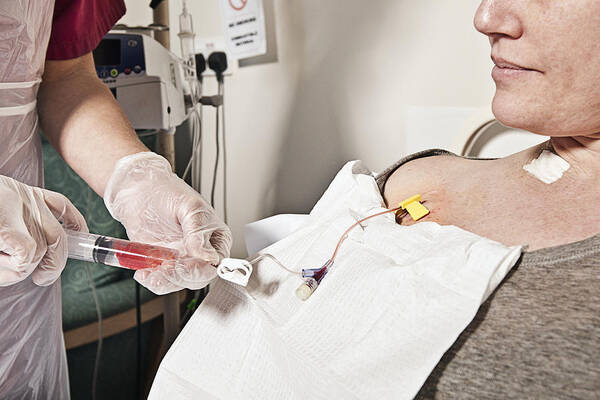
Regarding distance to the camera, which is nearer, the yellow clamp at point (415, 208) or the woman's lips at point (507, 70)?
the woman's lips at point (507, 70)

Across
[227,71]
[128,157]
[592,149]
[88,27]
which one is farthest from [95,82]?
[592,149]

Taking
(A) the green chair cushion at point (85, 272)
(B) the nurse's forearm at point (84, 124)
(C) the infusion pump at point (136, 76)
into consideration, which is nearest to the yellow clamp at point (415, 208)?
(B) the nurse's forearm at point (84, 124)

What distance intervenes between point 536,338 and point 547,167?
339 mm

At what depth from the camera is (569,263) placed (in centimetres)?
67

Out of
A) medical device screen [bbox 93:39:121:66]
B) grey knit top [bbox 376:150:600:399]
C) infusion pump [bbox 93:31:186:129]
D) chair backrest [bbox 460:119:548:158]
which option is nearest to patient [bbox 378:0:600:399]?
grey knit top [bbox 376:150:600:399]

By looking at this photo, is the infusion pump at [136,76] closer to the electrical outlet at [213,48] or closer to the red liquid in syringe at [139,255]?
the electrical outlet at [213,48]

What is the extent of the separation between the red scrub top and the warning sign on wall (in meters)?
0.73

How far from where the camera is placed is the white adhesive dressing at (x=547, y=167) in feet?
2.70

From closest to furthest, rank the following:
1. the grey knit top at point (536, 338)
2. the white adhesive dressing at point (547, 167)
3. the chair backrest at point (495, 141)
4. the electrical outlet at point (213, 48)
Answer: the grey knit top at point (536, 338)
the white adhesive dressing at point (547, 167)
the chair backrest at point (495, 141)
the electrical outlet at point (213, 48)

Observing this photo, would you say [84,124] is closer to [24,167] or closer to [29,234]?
[24,167]

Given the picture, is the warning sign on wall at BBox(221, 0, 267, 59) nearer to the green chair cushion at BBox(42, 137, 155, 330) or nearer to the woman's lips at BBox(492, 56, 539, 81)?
the green chair cushion at BBox(42, 137, 155, 330)

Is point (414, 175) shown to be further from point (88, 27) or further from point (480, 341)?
point (88, 27)

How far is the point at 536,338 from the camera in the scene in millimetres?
621

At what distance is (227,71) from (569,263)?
1.52m
